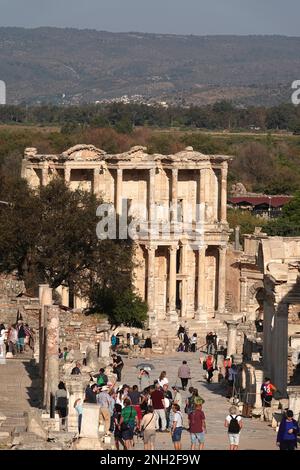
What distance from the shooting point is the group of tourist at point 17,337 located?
43812mm

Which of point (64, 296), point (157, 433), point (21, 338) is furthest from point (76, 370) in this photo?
point (64, 296)

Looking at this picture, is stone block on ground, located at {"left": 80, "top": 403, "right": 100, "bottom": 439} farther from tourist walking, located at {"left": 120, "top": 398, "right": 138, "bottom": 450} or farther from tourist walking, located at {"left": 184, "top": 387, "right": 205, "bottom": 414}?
tourist walking, located at {"left": 184, "top": 387, "right": 205, "bottom": 414}

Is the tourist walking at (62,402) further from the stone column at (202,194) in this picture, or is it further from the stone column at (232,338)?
the stone column at (202,194)

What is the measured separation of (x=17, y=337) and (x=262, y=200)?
65894 millimetres

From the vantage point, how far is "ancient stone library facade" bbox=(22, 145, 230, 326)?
67250 mm

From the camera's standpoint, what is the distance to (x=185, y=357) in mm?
54969

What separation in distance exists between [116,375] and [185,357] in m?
14.4

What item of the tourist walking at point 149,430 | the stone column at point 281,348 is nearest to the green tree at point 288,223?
the stone column at point 281,348

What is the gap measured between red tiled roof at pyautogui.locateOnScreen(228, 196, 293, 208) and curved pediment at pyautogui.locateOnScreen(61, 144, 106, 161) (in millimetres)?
39747

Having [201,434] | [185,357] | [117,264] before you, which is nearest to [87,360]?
[201,434]

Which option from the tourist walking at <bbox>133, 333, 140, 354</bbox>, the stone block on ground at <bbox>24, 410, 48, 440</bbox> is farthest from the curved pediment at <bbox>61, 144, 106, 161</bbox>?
the stone block on ground at <bbox>24, 410, 48, 440</bbox>

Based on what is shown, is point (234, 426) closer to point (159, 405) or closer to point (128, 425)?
point (128, 425)

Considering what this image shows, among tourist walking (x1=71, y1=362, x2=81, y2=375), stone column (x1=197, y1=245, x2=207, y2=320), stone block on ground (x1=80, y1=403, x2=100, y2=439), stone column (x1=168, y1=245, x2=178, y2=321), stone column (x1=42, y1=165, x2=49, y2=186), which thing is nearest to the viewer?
stone block on ground (x1=80, y1=403, x2=100, y2=439)
